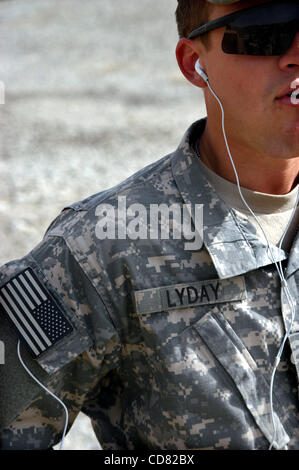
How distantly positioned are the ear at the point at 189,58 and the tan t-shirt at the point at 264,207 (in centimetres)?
24

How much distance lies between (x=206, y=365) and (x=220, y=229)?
38 cm

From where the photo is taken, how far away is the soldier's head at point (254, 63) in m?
1.90

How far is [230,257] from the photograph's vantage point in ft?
6.69

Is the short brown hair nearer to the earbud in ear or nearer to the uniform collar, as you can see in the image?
the earbud in ear

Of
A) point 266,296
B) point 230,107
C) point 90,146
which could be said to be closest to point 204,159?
point 230,107

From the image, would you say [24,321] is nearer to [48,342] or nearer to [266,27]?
[48,342]

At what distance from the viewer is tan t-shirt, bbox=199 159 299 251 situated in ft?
7.08

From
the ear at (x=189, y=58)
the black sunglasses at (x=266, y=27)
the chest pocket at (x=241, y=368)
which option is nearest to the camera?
the black sunglasses at (x=266, y=27)

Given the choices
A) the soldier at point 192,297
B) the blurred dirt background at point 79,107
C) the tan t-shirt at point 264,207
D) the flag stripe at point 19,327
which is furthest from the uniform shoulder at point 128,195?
the blurred dirt background at point 79,107

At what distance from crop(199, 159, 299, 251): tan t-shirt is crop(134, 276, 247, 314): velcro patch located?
0.63 feet

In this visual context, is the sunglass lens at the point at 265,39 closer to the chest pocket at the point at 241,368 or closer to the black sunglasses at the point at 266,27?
the black sunglasses at the point at 266,27

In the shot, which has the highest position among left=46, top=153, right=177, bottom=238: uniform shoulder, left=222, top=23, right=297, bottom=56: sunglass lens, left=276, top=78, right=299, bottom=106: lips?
left=222, top=23, right=297, bottom=56: sunglass lens

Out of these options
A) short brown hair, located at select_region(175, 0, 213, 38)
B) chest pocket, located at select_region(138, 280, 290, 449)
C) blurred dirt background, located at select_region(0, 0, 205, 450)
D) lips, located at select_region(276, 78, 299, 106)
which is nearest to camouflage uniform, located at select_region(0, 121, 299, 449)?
chest pocket, located at select_region(138, 280, 290, 449)

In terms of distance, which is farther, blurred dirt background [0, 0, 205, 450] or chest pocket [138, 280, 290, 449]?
blurred dirt background [0, 0, 205, 450]
